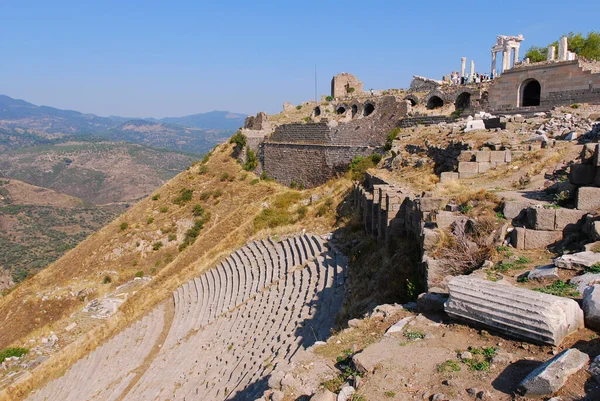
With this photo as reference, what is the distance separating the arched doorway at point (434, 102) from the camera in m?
23.1

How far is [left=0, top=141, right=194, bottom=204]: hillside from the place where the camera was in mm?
131725

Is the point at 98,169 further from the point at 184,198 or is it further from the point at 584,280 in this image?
the point at 584,280

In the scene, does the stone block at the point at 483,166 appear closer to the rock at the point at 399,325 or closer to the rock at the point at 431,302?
the rock at the point at 431,302

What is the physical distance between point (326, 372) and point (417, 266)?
10.9ft

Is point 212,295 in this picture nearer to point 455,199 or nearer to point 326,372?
point 455,199

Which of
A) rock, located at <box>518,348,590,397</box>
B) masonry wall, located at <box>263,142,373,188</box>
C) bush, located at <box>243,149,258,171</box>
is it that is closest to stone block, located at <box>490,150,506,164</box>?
rock, located at <box>518,348,590,397</box>

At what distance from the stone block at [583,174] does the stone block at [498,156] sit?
14.9 feet

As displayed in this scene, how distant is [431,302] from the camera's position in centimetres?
542

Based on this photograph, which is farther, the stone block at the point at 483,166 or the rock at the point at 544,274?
the stone block at the point at 483,166

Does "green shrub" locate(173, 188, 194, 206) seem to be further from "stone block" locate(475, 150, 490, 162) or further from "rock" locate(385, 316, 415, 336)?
"rock" locate(385, 316, 415, 336)

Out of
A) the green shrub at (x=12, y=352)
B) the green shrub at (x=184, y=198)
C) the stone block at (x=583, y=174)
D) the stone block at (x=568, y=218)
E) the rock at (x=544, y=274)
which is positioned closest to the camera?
the rock at (x=544, y=274)

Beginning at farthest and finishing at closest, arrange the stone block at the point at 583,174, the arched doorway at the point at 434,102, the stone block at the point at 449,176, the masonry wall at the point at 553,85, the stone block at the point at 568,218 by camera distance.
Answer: the arched doorway at the point at 434,102, the masonry wall at the point at 553,85, the stone block at the point at 449,176, the stone block at the point at 583,174, the stone block at the point at 568,218

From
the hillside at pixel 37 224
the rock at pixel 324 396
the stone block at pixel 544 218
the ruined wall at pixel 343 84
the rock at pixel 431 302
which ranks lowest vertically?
the hillside at pixel 37 224

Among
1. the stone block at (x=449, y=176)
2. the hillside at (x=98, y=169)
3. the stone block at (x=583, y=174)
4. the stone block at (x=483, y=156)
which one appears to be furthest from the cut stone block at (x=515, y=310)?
the hillside at (x=98, y=169)
